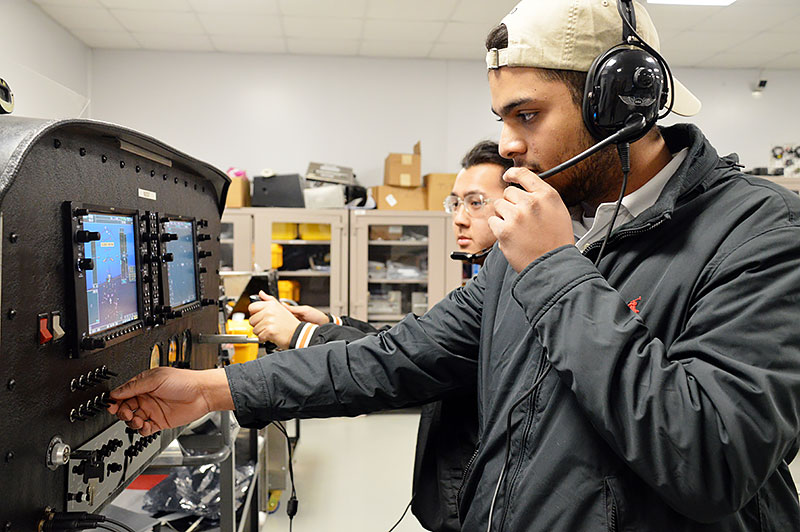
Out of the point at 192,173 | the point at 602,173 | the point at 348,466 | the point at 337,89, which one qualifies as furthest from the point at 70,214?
the point at 337,89

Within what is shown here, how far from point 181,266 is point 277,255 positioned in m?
3.59

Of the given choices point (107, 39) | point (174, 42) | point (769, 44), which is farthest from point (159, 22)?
point (769, 44)

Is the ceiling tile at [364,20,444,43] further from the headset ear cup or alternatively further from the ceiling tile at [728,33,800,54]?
the headset ear cup

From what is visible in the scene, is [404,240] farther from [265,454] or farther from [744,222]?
[744,222]

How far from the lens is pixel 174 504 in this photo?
1.76 m

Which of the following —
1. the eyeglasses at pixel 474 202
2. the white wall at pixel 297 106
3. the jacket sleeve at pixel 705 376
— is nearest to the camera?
the jacket sleeve at pixel 705 376

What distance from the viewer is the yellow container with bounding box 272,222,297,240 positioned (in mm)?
4805

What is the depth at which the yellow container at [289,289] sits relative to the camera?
4766 mm

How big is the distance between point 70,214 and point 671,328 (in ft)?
2.72

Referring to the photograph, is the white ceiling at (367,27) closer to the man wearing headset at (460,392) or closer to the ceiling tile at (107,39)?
the ceiling tile at (107,39)

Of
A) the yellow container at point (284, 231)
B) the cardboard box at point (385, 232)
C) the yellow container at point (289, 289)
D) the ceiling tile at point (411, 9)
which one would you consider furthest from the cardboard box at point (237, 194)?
the ceiling tile at point (411, 9)

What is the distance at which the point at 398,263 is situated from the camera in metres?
5.06

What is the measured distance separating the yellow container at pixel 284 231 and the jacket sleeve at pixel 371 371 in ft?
12.2

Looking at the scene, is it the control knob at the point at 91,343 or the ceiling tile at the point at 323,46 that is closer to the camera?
the control knob at the point at 91,343
